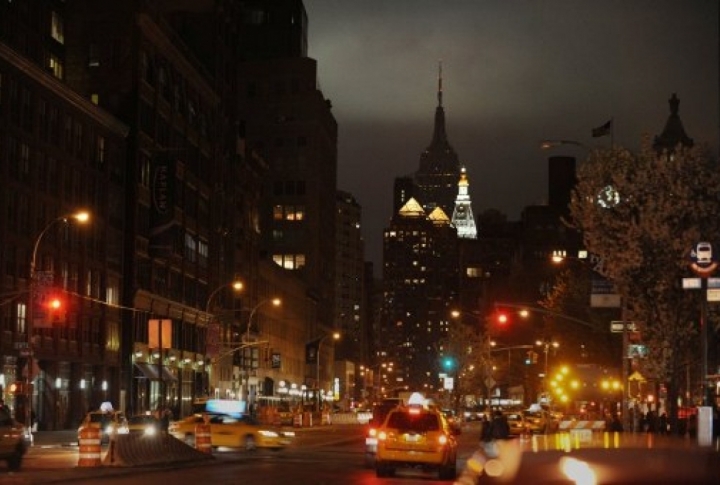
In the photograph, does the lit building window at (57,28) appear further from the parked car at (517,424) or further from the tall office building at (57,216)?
the parked car at (517,424)

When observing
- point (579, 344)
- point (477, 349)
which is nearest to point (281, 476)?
point (579, 344)

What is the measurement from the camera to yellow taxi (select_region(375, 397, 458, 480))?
3219cm

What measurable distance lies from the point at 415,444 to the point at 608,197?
17.1 metres

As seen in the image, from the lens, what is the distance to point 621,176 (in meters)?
45.3

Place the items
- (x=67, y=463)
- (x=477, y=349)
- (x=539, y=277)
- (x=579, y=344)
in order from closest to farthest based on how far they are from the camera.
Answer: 1. (x=67, y=463)
2. (x=579, y=344)
3. (x=539, y=277)
4. (x=477, y=349)

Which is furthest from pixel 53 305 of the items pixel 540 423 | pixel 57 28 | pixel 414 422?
pixel 57 28

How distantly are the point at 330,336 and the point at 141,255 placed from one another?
88.1 metres

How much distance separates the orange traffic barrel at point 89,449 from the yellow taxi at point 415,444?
7940 millimetres

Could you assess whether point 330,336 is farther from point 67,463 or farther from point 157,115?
point 67,463

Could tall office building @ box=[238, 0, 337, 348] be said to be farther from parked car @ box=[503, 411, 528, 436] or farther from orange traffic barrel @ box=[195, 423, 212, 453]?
orange traffic barrel @ box=[195, 423, 212, 453]

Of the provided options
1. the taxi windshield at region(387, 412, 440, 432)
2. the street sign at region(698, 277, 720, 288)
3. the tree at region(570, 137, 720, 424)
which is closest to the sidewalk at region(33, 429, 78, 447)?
the taxi windshield at region(387, 412, 440, 432)

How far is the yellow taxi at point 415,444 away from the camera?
106 feet

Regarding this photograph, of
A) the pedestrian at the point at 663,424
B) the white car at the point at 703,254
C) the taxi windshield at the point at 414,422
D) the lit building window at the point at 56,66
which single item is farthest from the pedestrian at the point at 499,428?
the lit building window at the point at 56,66

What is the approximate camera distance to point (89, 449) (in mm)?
33406
